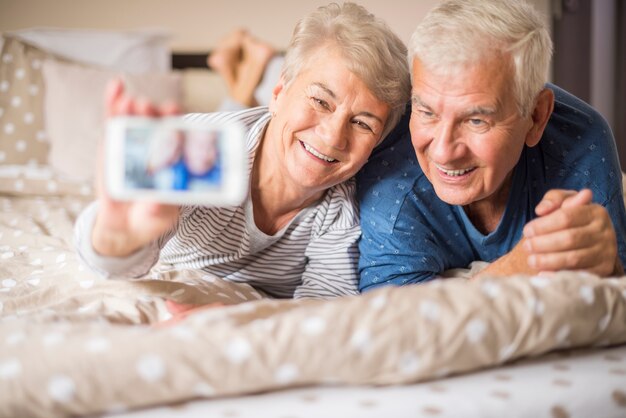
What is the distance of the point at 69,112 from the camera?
108 inches

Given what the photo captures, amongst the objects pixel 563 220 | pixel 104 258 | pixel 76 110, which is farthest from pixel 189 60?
pixel 563 220

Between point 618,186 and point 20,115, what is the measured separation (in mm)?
2202

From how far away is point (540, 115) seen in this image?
1413 millimetres

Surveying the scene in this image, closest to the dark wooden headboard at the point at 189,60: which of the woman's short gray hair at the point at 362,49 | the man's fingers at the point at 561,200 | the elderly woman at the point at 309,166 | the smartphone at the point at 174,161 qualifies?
the elderly woman at the point at 309,166

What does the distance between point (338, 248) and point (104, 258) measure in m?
0.59

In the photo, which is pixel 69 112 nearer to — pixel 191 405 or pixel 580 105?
pixel 580 105

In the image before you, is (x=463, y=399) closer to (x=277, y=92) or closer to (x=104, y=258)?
(x=104, y=258)

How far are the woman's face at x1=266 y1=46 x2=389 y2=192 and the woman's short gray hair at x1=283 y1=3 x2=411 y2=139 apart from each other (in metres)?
0.02

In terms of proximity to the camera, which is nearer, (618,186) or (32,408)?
(32,408)

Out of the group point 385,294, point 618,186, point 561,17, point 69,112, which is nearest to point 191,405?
point 385,294

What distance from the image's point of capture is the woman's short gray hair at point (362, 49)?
137cm

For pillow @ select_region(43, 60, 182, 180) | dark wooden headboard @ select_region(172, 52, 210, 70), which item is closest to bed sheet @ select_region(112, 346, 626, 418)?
pillow @ select_region(43, 60, 182, 180)

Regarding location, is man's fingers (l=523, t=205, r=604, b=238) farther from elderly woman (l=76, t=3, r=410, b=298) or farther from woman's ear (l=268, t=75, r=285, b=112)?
woman's ear (l=268, t=75, r=285, b=112)

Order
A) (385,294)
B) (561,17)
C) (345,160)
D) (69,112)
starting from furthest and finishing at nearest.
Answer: (561,17) → (69,112) → (345,160) → (385,294)
